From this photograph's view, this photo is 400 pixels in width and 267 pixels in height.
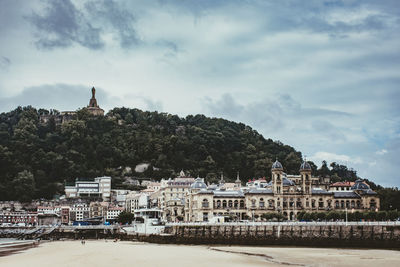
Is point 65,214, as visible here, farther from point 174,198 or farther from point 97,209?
point 174,198

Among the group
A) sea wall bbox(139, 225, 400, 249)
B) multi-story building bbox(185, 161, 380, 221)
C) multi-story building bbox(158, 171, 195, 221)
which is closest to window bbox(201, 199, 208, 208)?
multi-story building bbox(185, 161, 380, 221)

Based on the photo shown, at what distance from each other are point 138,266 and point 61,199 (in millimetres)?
123044

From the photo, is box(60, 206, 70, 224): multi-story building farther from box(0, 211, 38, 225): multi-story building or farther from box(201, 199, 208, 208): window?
box(201, 199, 208, 208): window

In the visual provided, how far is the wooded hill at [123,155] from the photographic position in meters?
171

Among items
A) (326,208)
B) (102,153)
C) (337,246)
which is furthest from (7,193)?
(337,246)

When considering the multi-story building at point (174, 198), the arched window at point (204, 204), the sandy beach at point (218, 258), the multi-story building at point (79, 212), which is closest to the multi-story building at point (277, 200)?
the arched window at point (204, 204)

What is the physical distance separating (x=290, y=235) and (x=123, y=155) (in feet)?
381

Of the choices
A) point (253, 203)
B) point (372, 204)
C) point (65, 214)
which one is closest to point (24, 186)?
point (65, 214)

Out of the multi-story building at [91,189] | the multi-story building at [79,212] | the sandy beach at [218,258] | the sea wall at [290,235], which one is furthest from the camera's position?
the multi-story building at [91,189]

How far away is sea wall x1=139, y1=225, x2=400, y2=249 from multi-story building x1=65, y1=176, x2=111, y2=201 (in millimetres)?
85775

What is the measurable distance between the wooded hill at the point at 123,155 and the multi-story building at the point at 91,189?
563 centimetres

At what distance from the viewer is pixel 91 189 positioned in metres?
169

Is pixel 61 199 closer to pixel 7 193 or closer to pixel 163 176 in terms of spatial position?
pixel 7 193

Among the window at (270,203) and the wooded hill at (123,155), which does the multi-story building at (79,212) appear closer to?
the wooded hill at (123,155)
